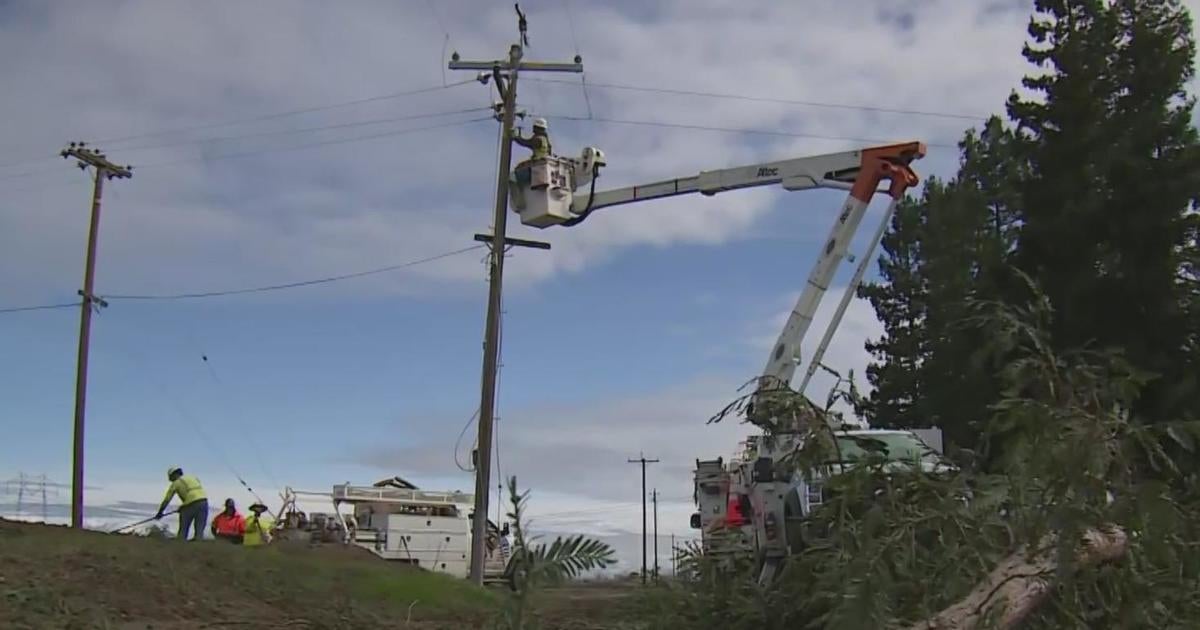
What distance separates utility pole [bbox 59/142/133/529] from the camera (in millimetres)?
22453

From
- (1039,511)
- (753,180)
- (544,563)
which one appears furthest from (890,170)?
(544,563)

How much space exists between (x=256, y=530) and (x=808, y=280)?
29.6 feet

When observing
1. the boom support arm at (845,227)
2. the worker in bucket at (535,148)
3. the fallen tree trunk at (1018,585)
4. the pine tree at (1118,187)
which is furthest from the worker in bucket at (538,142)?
the fallen tree trunk at (1018,585)

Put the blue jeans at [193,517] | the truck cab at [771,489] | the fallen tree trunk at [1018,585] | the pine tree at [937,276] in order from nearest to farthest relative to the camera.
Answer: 1. the fallen tree trunk at [1018,585]
2. the truck cab at [771,489]
3. the blue jeans at [193,517]
4. the pine tree at [937,276]

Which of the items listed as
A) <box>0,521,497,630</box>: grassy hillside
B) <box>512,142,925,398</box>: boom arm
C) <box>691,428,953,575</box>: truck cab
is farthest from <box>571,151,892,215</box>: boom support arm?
<box>0,521,497,630</box>: grassy hillside

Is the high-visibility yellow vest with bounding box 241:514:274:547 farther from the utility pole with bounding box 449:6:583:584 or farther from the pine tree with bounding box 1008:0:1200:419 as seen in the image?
the pine tree with bounding box 1008:0:1200:419

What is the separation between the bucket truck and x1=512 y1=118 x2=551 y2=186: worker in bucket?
0.12 feet

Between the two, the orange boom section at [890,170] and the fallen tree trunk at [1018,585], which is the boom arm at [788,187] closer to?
the orange boom section at [890,170]

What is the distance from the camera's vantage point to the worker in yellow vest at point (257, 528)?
1681cm

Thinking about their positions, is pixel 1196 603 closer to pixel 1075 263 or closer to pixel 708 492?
pixel 708 492

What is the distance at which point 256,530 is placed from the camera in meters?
17.2

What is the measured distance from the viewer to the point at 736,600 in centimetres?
548

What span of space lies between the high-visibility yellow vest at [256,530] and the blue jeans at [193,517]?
170 cm

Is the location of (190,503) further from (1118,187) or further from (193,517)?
(1118,187)
